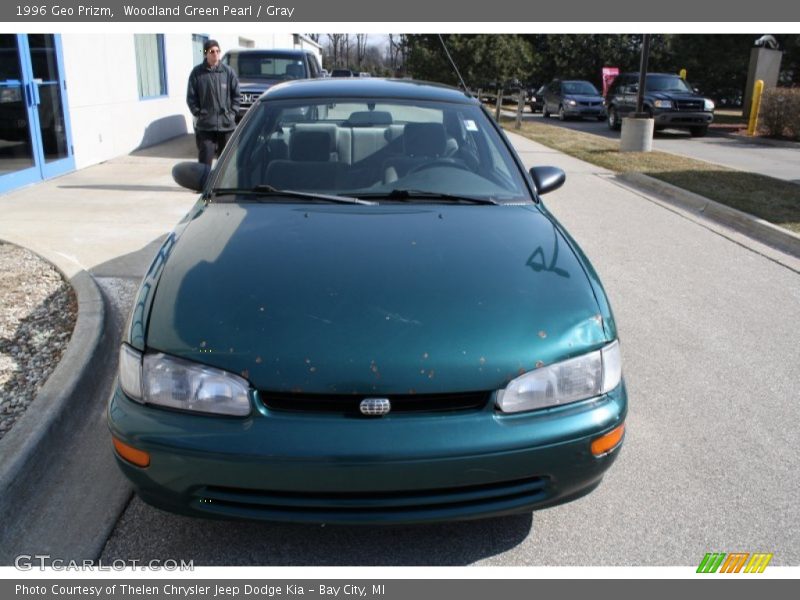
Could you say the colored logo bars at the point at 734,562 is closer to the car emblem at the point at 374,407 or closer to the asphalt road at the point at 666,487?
the asphalt road at the point at 666,487

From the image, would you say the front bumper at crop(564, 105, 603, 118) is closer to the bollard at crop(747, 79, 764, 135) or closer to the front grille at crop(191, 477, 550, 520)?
the bollard at crop(747, 79, 764, 135)

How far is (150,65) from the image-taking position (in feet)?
46.5

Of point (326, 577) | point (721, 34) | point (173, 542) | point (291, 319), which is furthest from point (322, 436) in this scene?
point (721, 34)

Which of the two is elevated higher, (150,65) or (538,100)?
(150,65)

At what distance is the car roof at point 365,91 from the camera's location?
4.02m

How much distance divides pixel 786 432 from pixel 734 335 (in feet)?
4.43

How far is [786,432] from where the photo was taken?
346 centimetres

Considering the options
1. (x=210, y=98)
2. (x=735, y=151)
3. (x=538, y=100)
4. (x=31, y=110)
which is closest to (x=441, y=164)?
Answer: (x=210, y=98)

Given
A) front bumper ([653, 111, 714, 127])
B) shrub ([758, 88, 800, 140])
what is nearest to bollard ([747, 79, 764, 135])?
shrub ([758, 88, 800, 140])

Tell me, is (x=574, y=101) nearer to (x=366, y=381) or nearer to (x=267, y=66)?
(x=267, y=66)

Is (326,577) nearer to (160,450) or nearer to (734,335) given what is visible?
(160,450)

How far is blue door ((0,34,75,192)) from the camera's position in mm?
8477

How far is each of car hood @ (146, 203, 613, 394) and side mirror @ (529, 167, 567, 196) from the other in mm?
760

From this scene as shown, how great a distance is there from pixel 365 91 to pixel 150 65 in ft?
38.4
